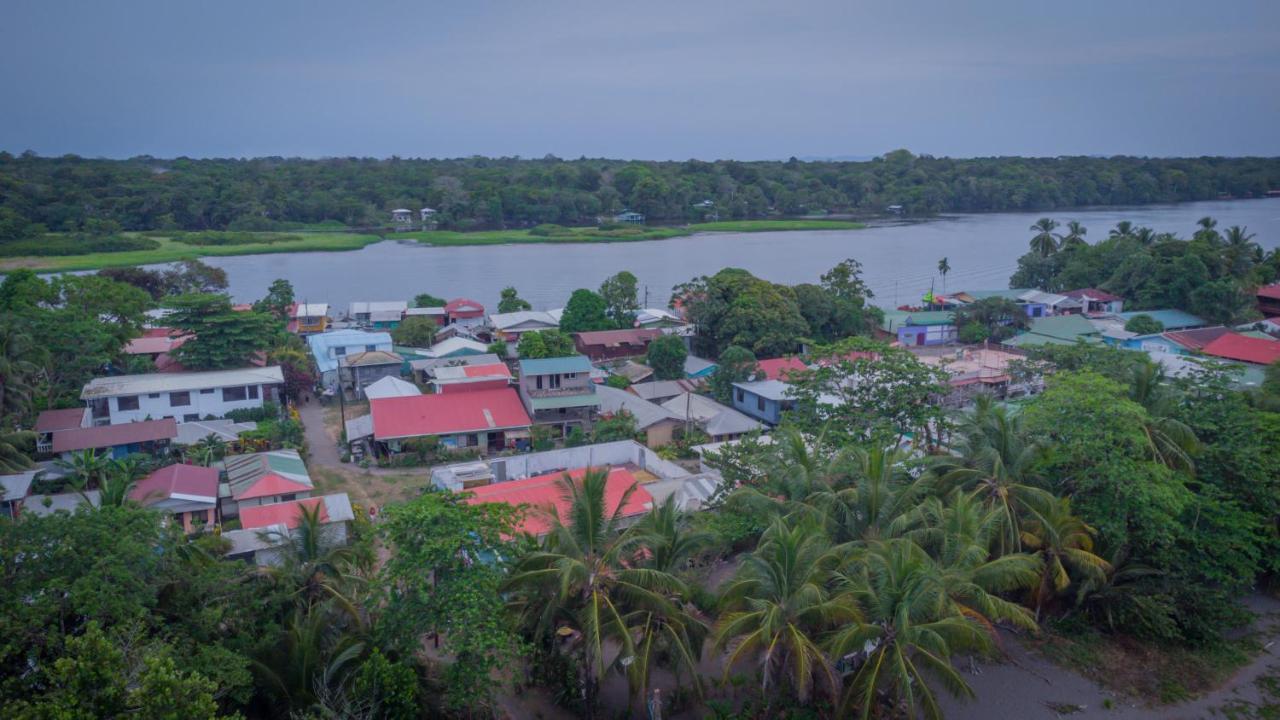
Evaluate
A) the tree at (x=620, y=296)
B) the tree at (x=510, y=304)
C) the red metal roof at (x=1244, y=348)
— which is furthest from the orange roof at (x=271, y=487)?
the red metal roof at (x=1244, y=348)

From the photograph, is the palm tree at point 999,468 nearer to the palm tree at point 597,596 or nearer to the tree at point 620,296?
the palm tree at point 597,596

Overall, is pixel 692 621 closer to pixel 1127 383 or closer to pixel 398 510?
pixel 398 510

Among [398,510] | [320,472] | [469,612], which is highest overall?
[398,510]

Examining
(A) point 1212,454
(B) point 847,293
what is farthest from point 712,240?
(A) point 1212,454

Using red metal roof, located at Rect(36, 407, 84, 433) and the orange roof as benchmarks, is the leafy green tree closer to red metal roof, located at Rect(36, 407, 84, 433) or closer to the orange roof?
the orange roof

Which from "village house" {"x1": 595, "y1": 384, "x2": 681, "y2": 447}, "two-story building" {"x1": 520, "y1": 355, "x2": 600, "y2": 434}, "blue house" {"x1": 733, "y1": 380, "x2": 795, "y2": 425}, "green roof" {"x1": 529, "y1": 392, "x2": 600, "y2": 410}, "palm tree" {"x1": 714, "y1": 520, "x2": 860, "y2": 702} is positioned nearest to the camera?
"palm tree" {"x1": 714, "y1": 520, "x2": 860, "y2": 702}

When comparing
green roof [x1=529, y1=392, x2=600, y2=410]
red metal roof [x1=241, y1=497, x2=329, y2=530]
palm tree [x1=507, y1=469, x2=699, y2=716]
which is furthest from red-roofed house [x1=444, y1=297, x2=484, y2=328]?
palm tree [x1=507, y1=469, x2=699, y2=716]
